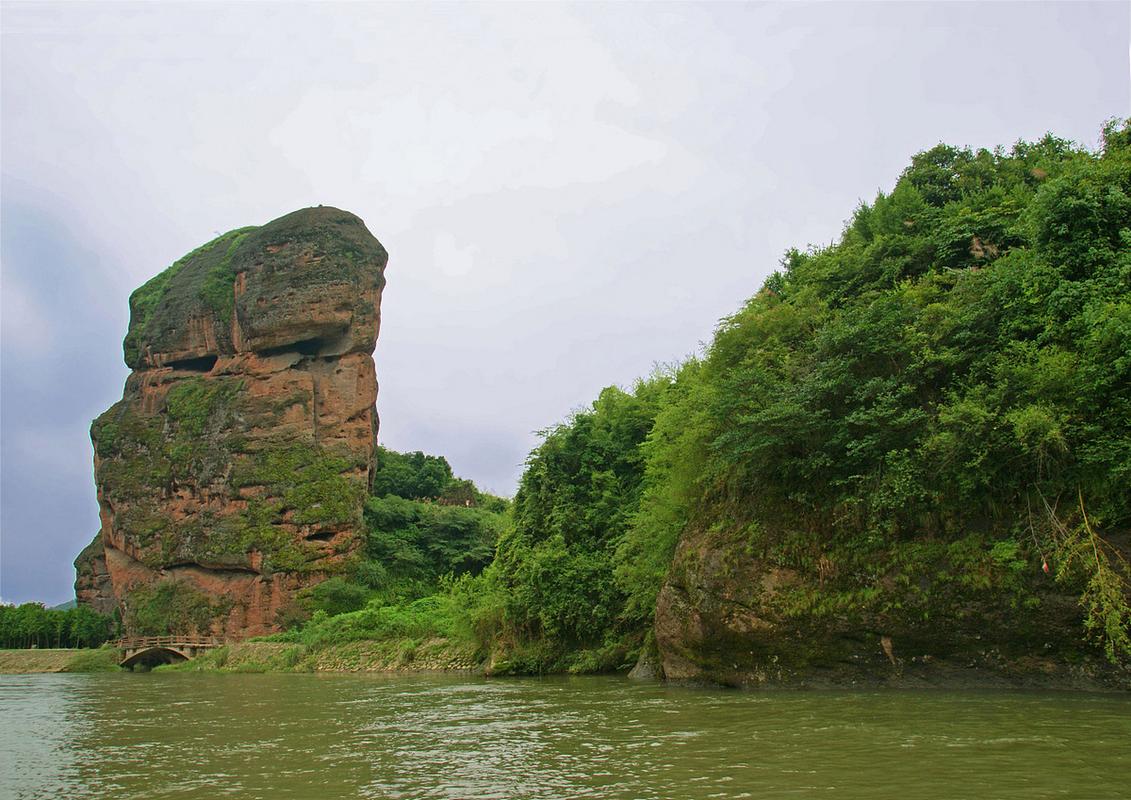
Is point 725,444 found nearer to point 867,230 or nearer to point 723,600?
point 723,600

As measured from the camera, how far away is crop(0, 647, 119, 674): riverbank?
173 feet

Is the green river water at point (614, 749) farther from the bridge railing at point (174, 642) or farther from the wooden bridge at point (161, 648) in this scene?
the wooden bridge at point (161, 648)

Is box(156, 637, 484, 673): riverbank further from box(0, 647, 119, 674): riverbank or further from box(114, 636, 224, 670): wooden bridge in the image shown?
box(0, 647, 119, 674): riverbank

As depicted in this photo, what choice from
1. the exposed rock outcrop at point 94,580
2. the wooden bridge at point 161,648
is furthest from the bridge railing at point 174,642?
the exposed rock outcrop at point 94,580

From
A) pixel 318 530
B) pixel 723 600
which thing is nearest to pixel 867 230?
pixel 723 600

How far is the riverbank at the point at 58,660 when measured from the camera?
52719mm

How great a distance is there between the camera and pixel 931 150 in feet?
105

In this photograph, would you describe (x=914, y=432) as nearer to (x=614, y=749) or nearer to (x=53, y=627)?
(x=614, y=749)

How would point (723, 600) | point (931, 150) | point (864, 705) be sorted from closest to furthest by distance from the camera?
point (864, 705), point (723, 600), point (931, 150)

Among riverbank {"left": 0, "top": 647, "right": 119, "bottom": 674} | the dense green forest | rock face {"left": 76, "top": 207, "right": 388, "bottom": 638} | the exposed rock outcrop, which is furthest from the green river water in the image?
the exposed rock outcrop

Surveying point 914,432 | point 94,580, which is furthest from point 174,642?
point 914,432

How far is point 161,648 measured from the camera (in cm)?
5203

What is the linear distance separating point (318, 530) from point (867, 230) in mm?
42759

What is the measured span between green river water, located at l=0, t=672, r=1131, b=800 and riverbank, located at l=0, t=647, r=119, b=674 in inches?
1620
